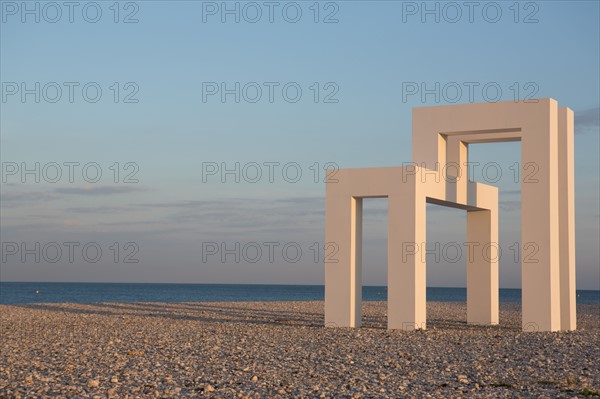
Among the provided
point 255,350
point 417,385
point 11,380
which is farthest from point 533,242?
→ point 11,380

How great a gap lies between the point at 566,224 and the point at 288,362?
31.2 feet

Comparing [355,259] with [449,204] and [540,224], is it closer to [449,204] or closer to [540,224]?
[449,204]

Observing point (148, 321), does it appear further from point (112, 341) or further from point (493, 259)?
point (493, 259)

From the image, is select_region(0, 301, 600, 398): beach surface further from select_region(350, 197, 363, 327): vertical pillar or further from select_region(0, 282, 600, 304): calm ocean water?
select_region(0, 282, 600, 304): calm ocean water

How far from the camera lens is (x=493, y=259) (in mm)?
19922

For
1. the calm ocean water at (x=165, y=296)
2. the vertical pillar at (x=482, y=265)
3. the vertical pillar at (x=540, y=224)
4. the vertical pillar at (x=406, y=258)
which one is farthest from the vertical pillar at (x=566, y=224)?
the calm ocean water at (x=165, y=296)

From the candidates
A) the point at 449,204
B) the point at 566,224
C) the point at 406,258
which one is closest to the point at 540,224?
the point at 566,224

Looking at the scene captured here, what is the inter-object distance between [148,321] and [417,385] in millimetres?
12184

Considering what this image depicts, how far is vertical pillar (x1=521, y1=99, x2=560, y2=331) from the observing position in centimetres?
1686

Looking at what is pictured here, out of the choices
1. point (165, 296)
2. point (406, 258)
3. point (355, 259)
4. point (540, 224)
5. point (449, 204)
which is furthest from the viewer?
point (165, 296)

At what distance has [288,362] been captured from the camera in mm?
11508

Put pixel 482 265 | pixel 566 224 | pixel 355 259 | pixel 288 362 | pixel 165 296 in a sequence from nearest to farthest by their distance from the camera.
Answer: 1. pixel 288 362
2. pixel 355 259
3. pixel 566 224
4. pixel 482 265
5. pixel 165 296

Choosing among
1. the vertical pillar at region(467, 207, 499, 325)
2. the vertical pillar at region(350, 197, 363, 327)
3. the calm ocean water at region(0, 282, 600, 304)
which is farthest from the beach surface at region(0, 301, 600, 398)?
the calm ocean water at region(0, 282, 600, 304)

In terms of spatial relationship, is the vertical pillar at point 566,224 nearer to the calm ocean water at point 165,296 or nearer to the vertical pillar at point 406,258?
the vertical pillar at point 406,258
